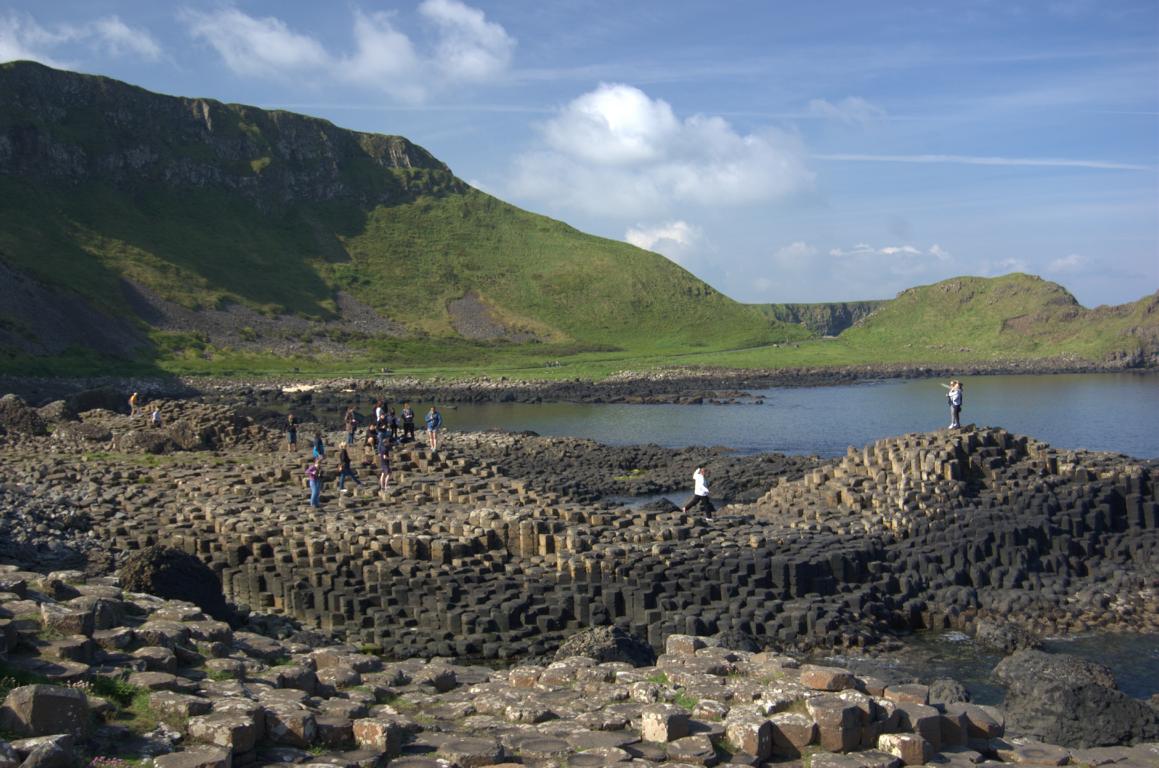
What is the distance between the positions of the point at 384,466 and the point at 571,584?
11822 millimetres

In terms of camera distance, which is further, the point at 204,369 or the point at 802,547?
the point at 204,369

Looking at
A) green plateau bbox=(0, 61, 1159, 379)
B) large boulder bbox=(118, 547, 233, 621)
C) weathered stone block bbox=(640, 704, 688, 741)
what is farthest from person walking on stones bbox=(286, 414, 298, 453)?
green plateau bbox=(0, 61, 1159, 379)

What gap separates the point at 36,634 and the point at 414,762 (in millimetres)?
4824

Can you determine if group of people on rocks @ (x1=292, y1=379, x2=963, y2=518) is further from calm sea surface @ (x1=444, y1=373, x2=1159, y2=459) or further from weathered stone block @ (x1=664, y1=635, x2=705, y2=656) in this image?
calm sea surface @ (x1=444, y1=373, x2=1159, y2=459)

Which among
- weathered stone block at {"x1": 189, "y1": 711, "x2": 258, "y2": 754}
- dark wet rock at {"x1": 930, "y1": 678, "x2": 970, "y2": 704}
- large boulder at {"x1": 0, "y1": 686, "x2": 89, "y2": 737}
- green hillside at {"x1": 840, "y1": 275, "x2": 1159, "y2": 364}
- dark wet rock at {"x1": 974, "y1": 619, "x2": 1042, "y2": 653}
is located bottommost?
dark wet rock at {"x1": 974, "y1": 619, "x2": 1042, "y2": 653}

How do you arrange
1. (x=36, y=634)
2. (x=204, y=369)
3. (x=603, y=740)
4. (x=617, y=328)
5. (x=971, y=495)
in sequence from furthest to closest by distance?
(x=617, y=328) → (x=204, y=369) → (x=971, y=495) → (x=36, y=634) → (x=603, y=740)

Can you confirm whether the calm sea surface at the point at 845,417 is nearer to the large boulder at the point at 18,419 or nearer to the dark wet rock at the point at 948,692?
the large boulder at the point at 18,419

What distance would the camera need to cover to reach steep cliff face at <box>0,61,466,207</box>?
144125mm

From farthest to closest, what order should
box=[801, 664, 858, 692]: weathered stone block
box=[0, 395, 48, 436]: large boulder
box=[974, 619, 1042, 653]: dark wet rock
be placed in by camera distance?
box=[0, 395, 48, 436]: large boulder → box=[974, 619, 1042, 653]: dark wet rock → box=[801, 664, 858, 692]: weathered stone block

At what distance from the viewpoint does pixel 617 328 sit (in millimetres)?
163875

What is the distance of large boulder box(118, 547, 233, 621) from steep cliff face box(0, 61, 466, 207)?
141 metres

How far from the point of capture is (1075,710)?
575 inches

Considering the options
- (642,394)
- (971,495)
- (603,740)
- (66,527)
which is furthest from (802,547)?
(642,394)

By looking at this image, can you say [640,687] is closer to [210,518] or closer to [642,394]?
[210,518]
